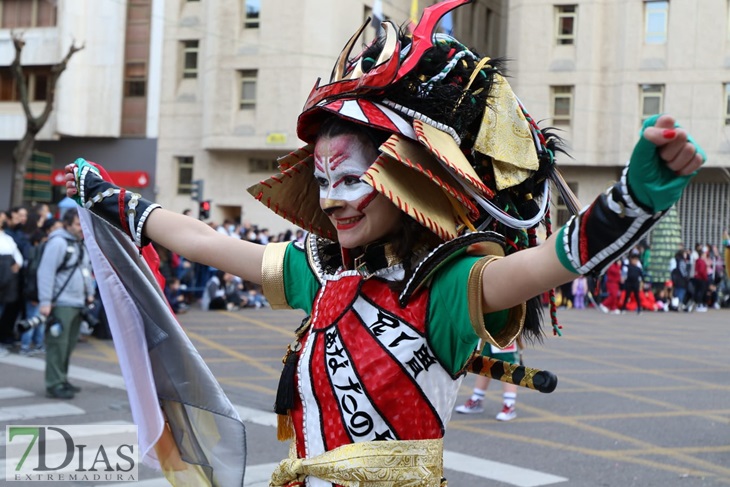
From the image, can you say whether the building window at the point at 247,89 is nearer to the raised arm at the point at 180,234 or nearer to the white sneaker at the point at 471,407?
the white sneaker at the point at 471,407

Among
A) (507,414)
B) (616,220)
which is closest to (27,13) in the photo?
(507,414)

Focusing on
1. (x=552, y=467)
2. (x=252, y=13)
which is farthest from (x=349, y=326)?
(x=252, y=13)

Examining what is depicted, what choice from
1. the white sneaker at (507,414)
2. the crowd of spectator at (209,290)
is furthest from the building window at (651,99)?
the white sneaker at (507,414)

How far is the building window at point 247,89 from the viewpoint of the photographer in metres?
28.7

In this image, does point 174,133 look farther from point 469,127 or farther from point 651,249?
point 469,127

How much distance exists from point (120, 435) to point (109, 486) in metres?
1.24

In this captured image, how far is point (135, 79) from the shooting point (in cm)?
3014

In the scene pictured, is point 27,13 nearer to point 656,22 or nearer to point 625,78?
point 625,78

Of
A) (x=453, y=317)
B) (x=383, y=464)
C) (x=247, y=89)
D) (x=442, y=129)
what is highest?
(x=247, y=89)

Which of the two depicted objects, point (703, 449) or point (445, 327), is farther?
point (703, 449)

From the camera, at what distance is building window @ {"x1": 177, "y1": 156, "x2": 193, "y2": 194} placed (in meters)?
29.9

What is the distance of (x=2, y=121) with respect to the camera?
30359mm

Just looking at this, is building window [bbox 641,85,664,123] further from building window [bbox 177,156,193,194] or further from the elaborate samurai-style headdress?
the elaborate samurai-style headdress

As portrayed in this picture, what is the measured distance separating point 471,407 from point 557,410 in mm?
905
